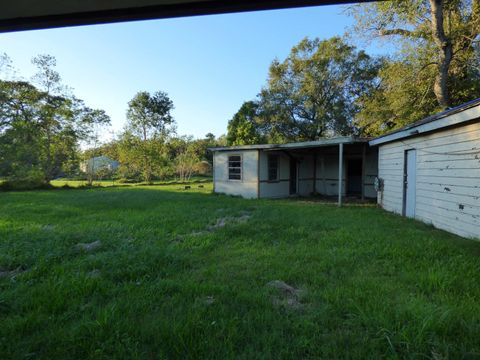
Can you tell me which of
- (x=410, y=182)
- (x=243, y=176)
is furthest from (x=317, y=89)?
(x=410, y=182)

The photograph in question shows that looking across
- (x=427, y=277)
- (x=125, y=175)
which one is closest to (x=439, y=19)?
(x=427, y=277)

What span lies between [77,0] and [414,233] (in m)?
6.32

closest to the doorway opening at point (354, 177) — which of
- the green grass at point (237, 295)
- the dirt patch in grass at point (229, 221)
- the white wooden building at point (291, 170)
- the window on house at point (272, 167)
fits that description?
the white wooden building at point (291, 170)

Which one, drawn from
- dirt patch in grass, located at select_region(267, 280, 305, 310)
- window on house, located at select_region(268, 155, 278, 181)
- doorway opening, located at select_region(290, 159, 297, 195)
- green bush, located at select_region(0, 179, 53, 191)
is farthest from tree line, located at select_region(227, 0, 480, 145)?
green bush, located at select_region(0, 179, 53, 191)

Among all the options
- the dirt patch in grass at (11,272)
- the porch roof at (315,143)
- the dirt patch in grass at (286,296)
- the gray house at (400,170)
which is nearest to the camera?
the dirt patch in grass at (286,296)

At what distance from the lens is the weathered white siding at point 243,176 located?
515 inches

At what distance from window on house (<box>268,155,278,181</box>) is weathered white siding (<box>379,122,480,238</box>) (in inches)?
238

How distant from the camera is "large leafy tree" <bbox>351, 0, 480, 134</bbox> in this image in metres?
12.7

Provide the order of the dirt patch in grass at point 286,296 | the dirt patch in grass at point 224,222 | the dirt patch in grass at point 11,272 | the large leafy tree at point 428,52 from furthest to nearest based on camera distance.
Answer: the large leafy tree at point 428,52, the dirt patch in grass at point 224,222, the dirt patch in grass at point 11,272, the dirt patch in grass at point 286,296

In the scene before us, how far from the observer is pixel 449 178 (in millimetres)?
5910

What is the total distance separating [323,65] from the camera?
915 inches

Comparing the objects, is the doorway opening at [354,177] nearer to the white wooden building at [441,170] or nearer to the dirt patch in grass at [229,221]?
the white wooden building at [441,170]

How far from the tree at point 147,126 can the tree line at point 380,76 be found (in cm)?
952

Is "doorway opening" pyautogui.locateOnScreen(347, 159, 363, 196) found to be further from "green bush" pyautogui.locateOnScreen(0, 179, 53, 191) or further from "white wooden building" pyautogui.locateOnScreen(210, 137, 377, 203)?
"green bush" pyautogui.locateOnScreen(0, 179, 53, 191)
